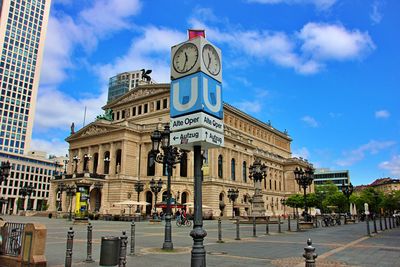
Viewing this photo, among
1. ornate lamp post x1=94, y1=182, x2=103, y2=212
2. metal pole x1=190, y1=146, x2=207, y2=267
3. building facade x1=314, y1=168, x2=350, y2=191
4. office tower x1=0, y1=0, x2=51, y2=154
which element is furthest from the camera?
building facade x1=314, y1=168, x2=350, y2=191

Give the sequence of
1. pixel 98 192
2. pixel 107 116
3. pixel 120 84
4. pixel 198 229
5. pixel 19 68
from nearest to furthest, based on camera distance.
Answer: pixel 198 229 → pixel 98 192 → pixel 107 116 → pixel 19 68 → pixel 120 84

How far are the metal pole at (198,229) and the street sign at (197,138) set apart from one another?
271 mm

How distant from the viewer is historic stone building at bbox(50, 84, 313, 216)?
6338 cm

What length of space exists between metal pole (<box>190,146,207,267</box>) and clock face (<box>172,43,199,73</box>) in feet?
5.95

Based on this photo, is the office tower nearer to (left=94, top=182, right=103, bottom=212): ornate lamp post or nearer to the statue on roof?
the statue on roof

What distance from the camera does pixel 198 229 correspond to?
263 inches

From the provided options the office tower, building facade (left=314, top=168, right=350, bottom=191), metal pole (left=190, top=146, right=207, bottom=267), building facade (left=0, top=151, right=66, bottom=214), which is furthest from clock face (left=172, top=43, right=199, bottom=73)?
Result: building facade (left=314, top=168, right=350, bottom=191)

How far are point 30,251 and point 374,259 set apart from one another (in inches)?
455

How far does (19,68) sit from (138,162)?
7648 centimetres

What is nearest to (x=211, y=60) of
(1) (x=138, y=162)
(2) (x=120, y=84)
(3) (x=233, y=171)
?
(1) (x=138, y=162)

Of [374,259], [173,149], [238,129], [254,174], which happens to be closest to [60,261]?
[173,149]

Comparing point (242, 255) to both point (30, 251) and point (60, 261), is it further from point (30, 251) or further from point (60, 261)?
point (30, 251)

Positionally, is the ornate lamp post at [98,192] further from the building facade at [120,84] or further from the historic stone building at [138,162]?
the building facade at [120,84]

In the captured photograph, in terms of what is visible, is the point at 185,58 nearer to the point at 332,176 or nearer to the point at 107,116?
the point at 107,116
